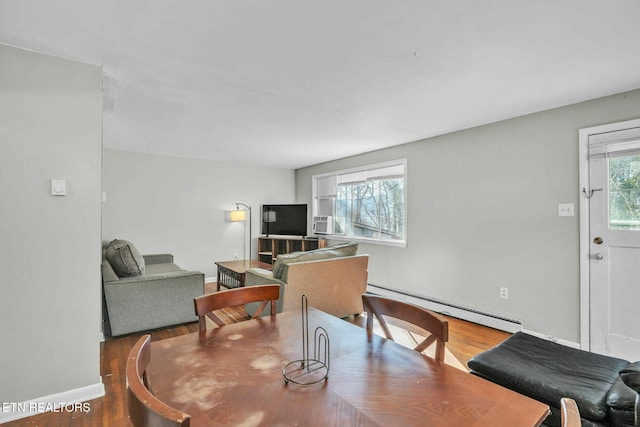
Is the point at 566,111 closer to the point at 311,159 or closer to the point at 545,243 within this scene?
the point at 545,243

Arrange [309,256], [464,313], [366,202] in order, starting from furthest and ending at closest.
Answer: [366,202] → [464,313] → [309,256]

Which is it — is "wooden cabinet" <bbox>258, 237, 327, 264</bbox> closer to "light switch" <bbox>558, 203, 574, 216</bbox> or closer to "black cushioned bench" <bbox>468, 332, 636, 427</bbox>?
"light switch" <bbox>558, 203, 574, 216</bbox>

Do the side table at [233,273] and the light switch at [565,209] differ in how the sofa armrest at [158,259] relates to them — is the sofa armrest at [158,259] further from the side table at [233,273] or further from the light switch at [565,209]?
the light switch at [565,209]

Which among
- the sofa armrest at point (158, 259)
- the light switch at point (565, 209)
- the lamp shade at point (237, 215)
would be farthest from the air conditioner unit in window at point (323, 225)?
the light switch at point (565, 209)

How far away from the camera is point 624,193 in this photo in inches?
102

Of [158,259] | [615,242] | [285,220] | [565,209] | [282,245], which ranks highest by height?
[565,209]

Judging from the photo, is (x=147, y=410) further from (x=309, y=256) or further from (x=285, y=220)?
(x=285, y=220)

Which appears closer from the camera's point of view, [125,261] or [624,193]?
[624,193]

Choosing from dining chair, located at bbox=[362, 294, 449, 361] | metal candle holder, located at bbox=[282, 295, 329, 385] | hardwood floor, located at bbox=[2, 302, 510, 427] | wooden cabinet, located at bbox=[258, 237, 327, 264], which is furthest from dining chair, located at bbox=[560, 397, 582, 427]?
wooden cabinet, located at bbox=[258, 237, 327, 264]

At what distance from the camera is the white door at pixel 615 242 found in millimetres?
2527

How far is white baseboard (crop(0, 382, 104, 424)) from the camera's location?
186 cm

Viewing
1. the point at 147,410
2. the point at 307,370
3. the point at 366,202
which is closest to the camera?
the point at 147,410

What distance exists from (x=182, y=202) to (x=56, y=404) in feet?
12.5

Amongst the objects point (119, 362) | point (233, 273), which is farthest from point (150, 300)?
point (233, 273)
